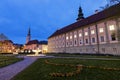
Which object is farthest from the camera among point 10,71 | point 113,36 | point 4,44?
point 4,44

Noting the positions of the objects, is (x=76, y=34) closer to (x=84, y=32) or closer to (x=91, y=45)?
(x=84, y=32)

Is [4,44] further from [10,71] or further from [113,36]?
[10,71]

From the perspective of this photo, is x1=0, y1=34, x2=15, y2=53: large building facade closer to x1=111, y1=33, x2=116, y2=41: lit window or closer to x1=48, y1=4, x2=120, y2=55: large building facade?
x1=48, y1=4, x2=120, y2=55: large building facade

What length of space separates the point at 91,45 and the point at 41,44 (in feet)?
297

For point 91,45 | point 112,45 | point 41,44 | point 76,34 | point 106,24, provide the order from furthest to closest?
point 41,44 < point 76,34 < point 91,45 < point 106,24 < point 112,45

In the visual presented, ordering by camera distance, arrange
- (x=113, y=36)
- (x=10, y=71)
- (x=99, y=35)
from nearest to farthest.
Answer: (x=10, y=71)
(x=113, y=36)
(x=99, y=35)

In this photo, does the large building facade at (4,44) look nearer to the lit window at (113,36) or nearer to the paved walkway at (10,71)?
the lit window at (113,36)

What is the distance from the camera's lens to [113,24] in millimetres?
39938

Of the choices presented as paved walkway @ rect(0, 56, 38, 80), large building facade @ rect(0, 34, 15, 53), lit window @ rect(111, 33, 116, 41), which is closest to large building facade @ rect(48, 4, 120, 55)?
lit window @ rect(111, 33, 116, 41)

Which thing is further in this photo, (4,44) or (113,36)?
(4,44)

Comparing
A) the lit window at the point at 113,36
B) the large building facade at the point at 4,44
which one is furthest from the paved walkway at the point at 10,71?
the large building facade at the point at 4,44

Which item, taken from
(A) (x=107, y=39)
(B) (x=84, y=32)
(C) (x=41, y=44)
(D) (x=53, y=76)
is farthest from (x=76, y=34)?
(C) (x=41, y=44)

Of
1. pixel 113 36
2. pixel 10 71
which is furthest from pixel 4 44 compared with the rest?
pixel 10 71

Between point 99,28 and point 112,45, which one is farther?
point 99,28
